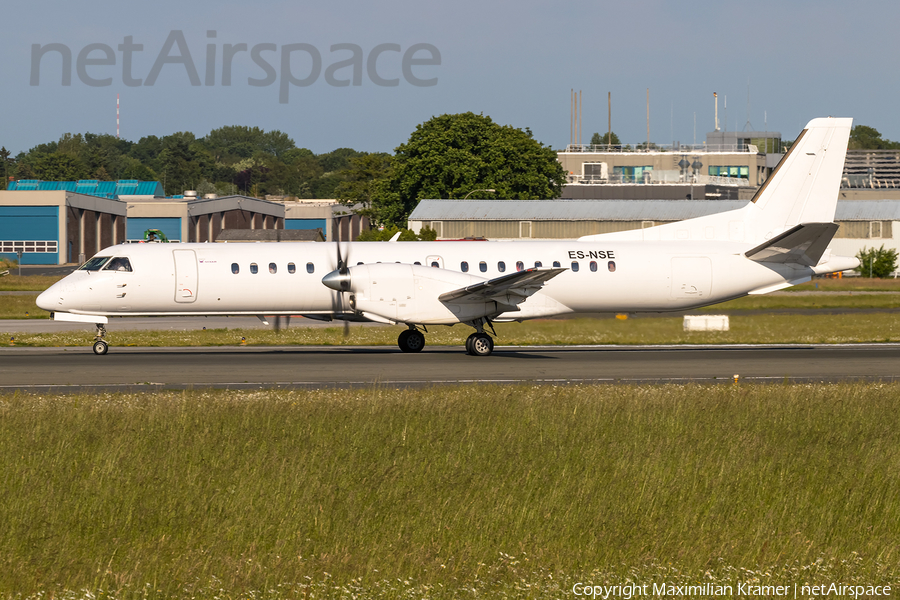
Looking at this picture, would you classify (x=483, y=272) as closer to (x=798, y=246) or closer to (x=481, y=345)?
(x=481, y=345)

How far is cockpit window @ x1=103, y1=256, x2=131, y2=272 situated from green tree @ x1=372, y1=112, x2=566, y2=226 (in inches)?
2709

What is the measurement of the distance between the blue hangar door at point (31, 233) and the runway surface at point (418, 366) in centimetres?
8141

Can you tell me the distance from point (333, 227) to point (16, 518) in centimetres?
12544

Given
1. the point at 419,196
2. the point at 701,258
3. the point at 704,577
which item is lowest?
the point at 704,577

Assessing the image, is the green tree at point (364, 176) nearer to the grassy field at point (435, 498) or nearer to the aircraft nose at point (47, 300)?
the aircraft nose at point (47, 300)

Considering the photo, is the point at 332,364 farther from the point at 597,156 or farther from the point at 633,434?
the point at 597,156

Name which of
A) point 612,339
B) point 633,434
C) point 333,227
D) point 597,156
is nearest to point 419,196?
point 333,227

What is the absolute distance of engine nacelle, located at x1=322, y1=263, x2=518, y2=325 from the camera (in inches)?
1051

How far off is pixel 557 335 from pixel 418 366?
7.71m

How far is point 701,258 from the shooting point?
29.5 metres

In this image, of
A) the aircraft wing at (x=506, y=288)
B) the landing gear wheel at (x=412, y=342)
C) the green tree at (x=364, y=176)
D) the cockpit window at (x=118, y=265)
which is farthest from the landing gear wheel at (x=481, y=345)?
the green tree at (x=364, y=176)

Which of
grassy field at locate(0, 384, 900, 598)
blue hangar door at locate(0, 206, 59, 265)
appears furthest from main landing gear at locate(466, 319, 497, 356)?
blue hangar door at locate(0, 206, 59, 265)

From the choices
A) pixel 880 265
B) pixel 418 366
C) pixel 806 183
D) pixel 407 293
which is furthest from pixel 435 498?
pixel 880 265

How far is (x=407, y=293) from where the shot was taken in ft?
88.5
